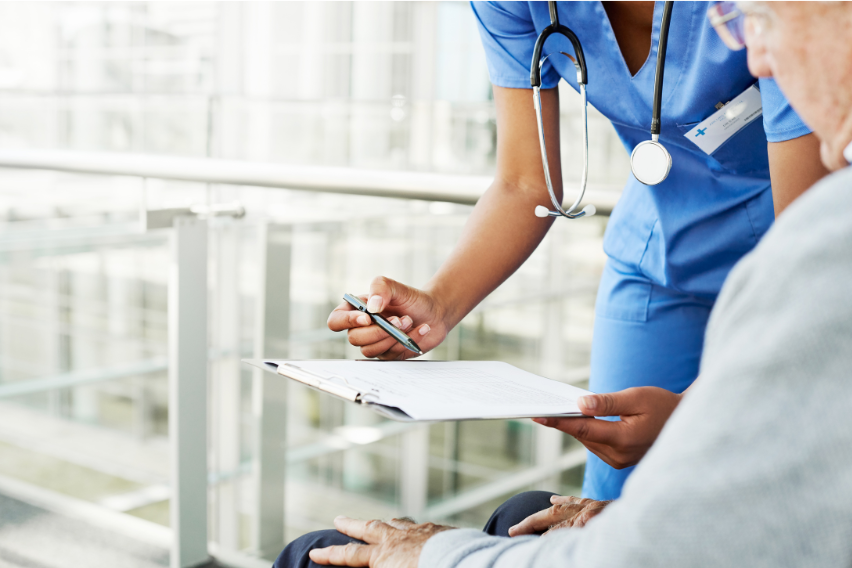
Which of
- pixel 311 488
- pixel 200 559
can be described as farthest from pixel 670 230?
pixel 311 488

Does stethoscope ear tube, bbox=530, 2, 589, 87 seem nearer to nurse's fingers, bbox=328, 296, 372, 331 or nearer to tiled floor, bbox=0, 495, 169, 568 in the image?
nurse's fingers, bbox=328, 296, 372, 331

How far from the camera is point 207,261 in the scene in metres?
1.60

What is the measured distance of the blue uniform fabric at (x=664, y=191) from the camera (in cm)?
94

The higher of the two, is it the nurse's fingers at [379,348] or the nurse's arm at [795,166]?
the nurse's arm at [795,166]

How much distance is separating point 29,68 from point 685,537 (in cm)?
1001

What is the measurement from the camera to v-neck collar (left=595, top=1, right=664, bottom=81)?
0.94 metres

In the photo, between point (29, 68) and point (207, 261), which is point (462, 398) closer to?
point (207, 261)

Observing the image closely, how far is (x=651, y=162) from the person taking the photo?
97cm

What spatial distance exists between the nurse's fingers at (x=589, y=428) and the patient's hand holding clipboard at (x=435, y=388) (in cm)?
1

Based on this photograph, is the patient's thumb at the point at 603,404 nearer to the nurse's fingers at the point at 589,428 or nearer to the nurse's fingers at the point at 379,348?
the nurse's fingers at the point at 589,428

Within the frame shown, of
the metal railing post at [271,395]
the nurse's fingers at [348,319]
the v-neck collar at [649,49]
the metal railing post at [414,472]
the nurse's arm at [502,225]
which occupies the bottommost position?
the metal railing post at [414,472]

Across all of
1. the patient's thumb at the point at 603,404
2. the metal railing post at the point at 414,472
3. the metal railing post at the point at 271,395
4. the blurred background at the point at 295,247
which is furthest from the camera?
the metal railing post at the point at 414,472

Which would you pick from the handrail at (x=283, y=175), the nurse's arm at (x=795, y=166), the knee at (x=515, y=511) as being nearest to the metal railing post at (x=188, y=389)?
the handrail at (x=283, y=175)

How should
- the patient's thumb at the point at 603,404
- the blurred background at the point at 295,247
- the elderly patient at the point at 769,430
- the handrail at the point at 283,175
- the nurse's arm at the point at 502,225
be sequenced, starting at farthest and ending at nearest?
1. the blurred background at the point at 295,247
2. the handrail at the point at 283,175
3. the nurse's arm at the point at 502,225
4. the patient's thumb at the point at 603,404
5. the elderly patient at the point at 769,430
